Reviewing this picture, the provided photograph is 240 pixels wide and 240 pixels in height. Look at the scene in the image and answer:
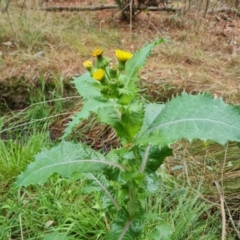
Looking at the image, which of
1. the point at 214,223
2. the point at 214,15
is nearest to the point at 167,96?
the point at 214,223

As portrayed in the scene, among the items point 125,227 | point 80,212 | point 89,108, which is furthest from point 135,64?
point 80,212

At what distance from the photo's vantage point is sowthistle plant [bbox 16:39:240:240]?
1.22 metres

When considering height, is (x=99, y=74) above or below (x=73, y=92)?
above

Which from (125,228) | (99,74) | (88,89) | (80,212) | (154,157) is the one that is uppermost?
(99,74)

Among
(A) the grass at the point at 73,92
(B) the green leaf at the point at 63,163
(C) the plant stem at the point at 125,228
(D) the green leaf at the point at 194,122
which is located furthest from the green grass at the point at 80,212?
(D) the green leaf at the point at 194,122

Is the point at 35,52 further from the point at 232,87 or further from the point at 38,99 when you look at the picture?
the point at 232,87

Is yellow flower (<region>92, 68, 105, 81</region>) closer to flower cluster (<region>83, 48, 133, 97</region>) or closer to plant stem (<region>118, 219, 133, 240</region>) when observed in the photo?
flower cluster (<region>83, 48, 133, 97</region>)

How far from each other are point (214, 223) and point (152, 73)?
1.60 metres

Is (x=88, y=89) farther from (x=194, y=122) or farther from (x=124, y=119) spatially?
(x=194, y=122)

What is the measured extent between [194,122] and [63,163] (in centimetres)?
43

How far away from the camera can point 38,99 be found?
339 centimetres

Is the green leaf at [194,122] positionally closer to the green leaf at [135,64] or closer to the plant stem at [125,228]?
the green leaf at [135,64]

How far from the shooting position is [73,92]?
11.2 ft

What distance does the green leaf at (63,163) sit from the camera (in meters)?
1.31
